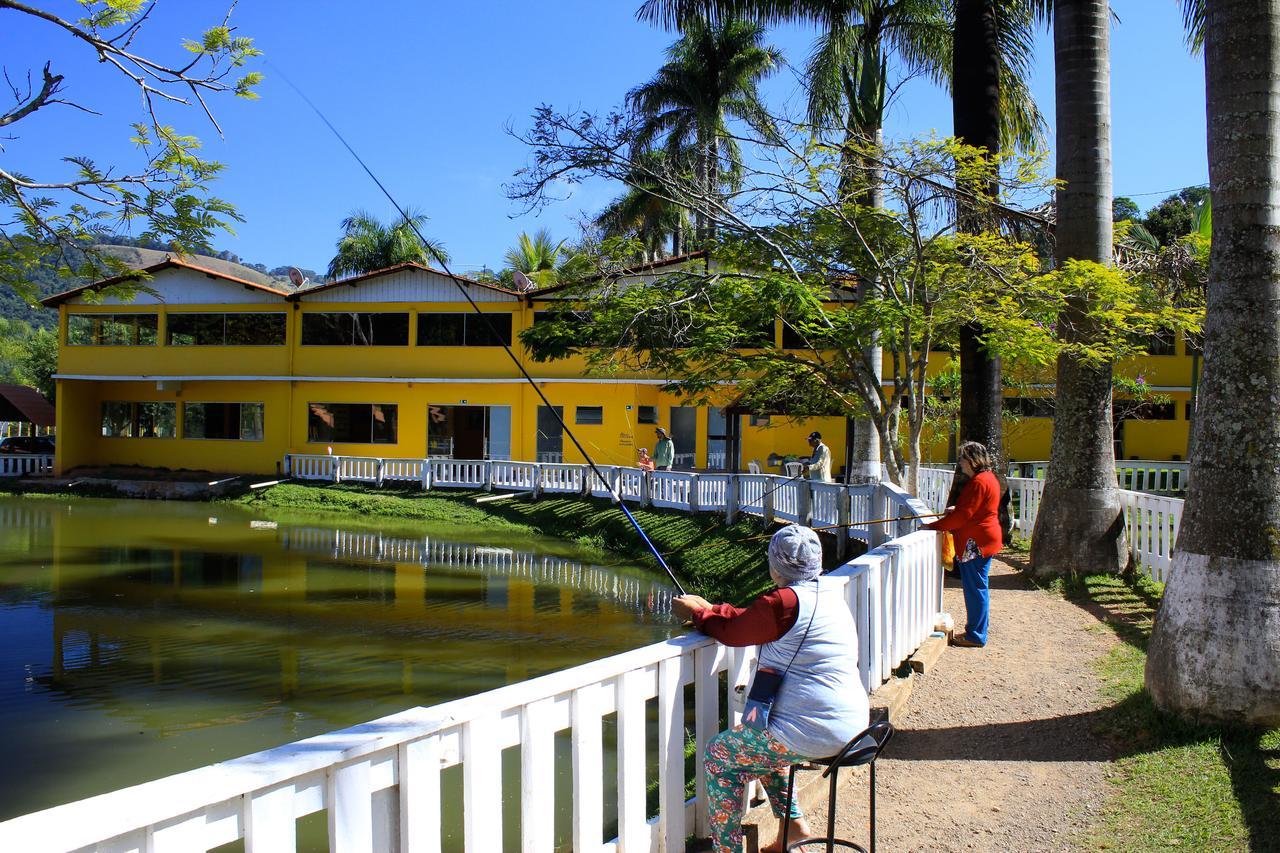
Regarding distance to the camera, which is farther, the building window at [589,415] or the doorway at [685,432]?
the building window at [589,415]

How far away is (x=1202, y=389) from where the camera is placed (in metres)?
5.58

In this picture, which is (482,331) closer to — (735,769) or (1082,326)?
(1082,326)

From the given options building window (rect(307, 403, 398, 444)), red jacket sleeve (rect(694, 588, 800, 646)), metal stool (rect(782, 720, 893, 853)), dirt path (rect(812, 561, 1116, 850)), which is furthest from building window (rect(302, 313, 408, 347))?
metal stool (rect(782, 720, 893, 853))

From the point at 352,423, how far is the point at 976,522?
2531cm

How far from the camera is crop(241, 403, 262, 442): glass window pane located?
30156 mm

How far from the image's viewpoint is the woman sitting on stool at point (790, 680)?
345 cm

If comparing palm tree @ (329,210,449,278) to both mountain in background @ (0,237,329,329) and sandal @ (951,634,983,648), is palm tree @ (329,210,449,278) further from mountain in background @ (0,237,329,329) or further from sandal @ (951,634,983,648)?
sandal @ (951,634,983,648)

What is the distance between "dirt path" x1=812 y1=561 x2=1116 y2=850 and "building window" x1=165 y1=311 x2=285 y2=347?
88.2ft

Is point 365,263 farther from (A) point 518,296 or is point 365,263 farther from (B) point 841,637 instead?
(B) point 841,637

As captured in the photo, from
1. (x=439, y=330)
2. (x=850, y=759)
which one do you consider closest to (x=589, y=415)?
(x=439, y=330)

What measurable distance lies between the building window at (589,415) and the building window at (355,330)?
580cm

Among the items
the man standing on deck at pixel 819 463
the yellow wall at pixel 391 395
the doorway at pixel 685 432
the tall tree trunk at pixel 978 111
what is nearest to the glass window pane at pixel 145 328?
the yellow wall at pixel 391 395

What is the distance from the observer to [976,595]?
7250mm

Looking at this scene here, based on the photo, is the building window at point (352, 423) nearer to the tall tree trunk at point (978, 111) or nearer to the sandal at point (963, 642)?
the tall tree trunk at point (978, 111)
